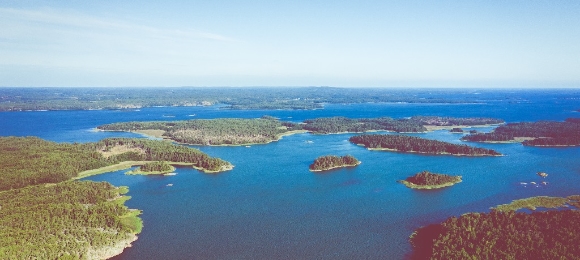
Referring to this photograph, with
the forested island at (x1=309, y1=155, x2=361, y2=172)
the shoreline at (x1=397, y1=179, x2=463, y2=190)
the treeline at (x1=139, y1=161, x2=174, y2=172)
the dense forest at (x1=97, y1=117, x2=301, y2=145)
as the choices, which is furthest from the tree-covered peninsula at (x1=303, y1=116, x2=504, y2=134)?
the shoreline at (x1=397, y1=179, x2=463, y2=190)

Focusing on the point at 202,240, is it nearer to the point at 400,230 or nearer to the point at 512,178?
the point at 400,230

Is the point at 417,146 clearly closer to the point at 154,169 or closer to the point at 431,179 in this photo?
the point at 431,179

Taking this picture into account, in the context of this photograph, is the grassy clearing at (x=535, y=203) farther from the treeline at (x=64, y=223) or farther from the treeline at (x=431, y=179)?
the treeline at (x=64, y=223)

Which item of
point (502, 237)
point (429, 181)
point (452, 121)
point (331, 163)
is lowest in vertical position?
point (429, 181)

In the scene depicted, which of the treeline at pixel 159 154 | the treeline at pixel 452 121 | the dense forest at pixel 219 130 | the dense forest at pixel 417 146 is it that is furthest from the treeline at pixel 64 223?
the treeline at pixel 452 121

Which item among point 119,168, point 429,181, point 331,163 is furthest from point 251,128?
point 429,181

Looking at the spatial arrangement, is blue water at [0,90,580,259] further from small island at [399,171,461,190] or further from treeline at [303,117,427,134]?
treeline at [303,117,427,134]
